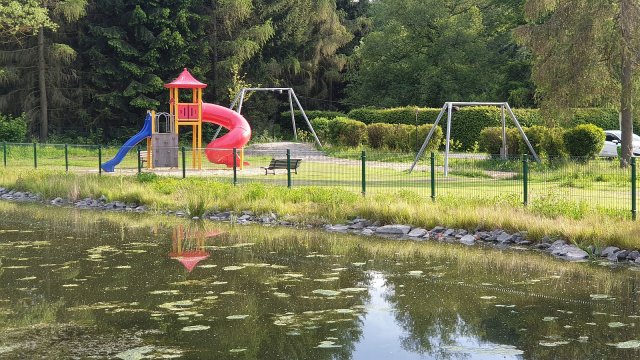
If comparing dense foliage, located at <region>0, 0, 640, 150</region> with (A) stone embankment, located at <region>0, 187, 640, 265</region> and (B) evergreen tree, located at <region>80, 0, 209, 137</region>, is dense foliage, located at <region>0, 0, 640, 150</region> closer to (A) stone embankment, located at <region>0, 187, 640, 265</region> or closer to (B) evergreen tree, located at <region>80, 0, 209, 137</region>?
(B) evergreen tree, located at <region>80, 0, 209, 137</region>

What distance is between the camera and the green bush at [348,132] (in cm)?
4197

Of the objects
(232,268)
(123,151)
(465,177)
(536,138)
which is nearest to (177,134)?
(123,151)

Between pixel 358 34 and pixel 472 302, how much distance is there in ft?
182

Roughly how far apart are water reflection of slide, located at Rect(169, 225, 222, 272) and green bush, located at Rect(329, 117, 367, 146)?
22184mm

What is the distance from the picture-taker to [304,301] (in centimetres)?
1189

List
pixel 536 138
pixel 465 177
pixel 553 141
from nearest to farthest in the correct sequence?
1. pixel 465 177
2. pixel 553 141
3. pixel 536 138

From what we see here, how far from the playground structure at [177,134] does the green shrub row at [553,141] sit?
375 inches

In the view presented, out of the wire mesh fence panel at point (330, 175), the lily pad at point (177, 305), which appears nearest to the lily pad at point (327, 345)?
the lily pad at point (177, 305)

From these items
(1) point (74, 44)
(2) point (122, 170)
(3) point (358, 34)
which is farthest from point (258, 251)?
(3) point (358, 34)

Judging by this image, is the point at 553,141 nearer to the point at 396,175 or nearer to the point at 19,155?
the point at 396,175

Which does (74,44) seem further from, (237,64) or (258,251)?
(258,251)

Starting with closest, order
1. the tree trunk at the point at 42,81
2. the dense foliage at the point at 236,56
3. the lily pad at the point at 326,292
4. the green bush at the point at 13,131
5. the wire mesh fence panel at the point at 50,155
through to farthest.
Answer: the lily pad at the point at 326,292 < the wire mesh fence panel at the point at 50,155 < the green bush at the point at 13,131 < the tree trunk at the point at 42,81 < the dense foliage at the point at 236,56

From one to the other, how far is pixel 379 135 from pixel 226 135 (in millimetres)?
8446

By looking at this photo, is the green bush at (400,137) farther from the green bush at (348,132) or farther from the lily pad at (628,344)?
the lily pad at (628,344)
